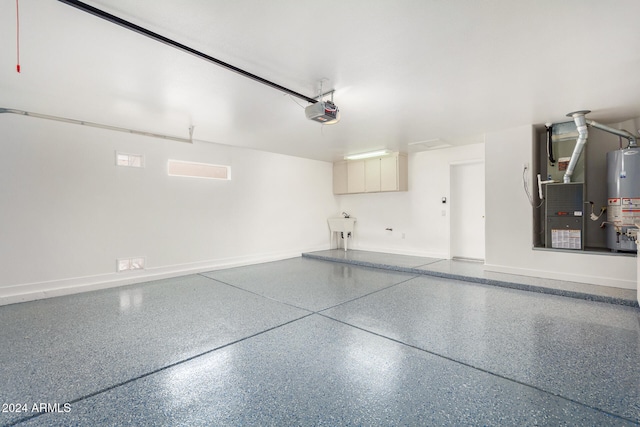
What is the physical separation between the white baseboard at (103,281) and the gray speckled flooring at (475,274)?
2029mm

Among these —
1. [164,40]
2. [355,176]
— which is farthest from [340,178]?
[164,40]

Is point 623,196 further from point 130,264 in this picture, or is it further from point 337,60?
point 130,264

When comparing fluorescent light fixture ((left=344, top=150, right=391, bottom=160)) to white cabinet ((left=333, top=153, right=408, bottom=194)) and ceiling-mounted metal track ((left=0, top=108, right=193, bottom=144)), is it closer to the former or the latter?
white cabinet ((left=333, top=153, right=408, bottom=194))

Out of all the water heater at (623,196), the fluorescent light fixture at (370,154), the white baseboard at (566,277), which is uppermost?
the fluorescent light fixture at (370,154)

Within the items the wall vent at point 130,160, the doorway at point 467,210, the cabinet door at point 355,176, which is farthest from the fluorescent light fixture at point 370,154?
the wall vent at point 130,160

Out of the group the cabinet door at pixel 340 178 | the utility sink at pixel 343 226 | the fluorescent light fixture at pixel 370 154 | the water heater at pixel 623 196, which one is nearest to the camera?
the water heater at pixel 623 196

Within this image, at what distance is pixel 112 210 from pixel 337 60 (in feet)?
12.8

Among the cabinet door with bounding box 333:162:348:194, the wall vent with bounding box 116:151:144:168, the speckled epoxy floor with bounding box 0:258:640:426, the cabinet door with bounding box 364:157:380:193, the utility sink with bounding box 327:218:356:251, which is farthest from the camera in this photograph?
the cabinet door with bounding box 333:162:348:194

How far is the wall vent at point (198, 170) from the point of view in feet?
15.7

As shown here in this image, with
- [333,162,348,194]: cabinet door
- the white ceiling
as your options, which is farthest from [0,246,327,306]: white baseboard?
[333,162,348,194]: cabinet door

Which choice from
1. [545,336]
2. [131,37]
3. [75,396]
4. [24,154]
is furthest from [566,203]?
[24,154]

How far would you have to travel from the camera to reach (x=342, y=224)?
7062 millimetres

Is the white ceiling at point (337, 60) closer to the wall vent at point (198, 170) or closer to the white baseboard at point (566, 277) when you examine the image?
the wall vent at point (198, 170)

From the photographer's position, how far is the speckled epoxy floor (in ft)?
5.11
